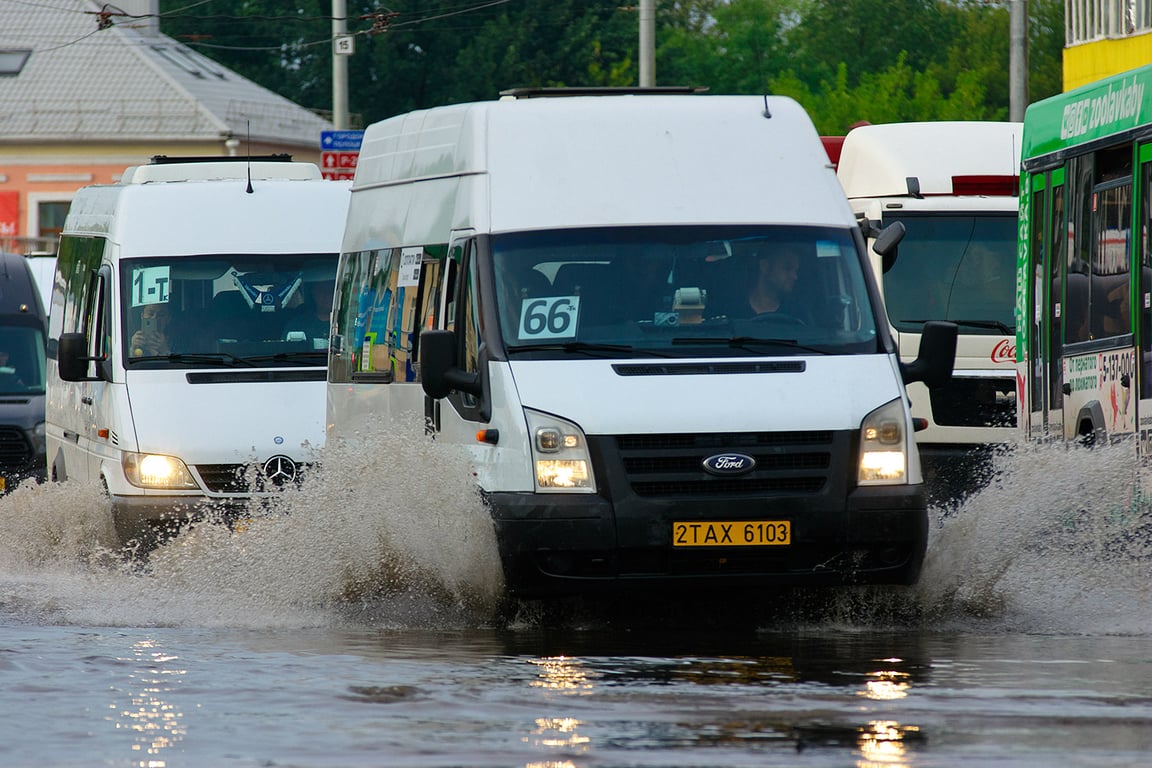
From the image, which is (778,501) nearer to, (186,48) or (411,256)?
(411,256)

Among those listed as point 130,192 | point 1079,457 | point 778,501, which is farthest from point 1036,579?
point 130,192

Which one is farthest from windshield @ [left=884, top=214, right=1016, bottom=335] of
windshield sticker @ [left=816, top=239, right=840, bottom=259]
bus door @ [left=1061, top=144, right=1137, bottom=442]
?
windshield sticker @ [left=816, top=239, right=840, bottom=259]

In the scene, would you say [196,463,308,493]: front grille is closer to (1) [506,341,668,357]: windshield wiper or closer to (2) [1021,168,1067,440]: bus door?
(1) [506,341,668,357]: windshield wiper

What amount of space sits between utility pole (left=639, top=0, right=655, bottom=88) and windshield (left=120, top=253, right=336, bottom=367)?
65.2ft

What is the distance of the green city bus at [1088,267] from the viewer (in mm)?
13500

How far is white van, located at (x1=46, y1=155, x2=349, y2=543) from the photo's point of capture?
15375 mm

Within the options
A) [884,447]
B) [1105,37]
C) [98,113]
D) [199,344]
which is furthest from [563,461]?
[98,113]

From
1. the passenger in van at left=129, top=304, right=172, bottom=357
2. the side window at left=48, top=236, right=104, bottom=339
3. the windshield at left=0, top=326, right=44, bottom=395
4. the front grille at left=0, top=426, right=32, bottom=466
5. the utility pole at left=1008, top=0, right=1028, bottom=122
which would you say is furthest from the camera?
the utility pole at left=1008, top=0, right=1028, bottom=122

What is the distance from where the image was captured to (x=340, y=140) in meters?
30.9

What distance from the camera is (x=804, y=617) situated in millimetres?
12086

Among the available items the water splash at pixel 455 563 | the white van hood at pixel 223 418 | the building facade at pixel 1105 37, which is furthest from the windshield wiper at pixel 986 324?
the building facade at pixel 1105 37

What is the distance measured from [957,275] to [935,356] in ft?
22.5

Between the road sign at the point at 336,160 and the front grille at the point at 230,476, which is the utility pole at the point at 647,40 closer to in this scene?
the road sign at the point at 336,160

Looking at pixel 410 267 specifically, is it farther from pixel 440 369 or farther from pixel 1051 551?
pixel 1051 551
